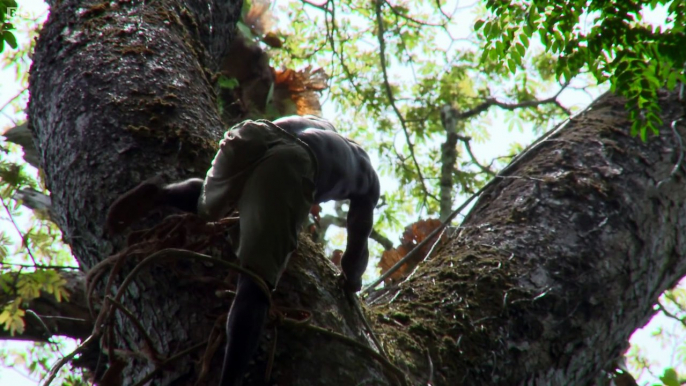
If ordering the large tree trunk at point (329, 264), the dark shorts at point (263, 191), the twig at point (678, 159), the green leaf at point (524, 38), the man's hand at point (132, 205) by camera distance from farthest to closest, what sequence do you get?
the twig at point (678, 159) < the green leaf at point (524, 38) < the man's hand at point (132, 205) < the large tree trunk at point (329, 264) < the dark shorts at point (263, 191)

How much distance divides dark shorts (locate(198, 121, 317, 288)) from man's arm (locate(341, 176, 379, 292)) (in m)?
0.51

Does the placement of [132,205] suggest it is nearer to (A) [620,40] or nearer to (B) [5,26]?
(B) [5,26]

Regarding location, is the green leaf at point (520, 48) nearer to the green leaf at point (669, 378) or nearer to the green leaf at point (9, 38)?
the green leaf at point (669, 378)

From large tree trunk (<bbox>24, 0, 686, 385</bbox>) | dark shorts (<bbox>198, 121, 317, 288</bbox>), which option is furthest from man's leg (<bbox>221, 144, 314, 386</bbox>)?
large tree trunk (<bbox>24, 0, 686, 385</bbox>)

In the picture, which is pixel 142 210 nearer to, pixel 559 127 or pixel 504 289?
pixel 504 289

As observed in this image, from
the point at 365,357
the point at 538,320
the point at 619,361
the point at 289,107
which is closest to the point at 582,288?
the point at 538,320

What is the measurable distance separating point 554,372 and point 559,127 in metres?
1.94

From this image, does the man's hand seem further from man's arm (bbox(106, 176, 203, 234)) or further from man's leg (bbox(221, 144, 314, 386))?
man's leg (bbox(221, 144, 314, 386))

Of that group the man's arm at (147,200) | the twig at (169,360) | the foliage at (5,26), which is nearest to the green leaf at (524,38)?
the man's arm at (147,200)

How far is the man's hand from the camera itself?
6.90ft

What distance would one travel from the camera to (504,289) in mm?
2771

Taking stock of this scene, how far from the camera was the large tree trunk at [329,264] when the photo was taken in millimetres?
1969

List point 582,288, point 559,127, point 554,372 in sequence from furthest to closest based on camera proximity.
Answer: point 559,127 < point 582,288 < point 554,372

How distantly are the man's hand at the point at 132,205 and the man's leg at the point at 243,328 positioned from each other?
20.6 inches
